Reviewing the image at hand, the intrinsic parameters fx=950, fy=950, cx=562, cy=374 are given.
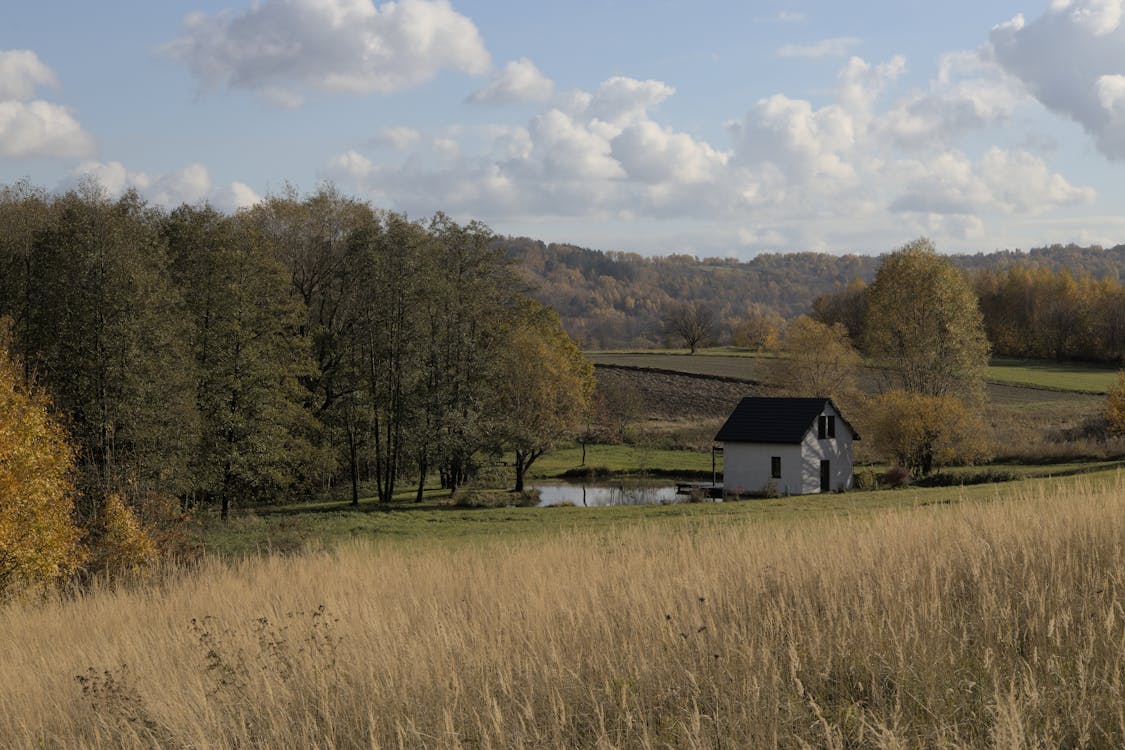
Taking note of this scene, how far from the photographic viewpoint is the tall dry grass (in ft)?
16.2

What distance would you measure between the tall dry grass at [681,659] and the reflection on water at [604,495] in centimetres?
3261

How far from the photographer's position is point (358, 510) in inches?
1548

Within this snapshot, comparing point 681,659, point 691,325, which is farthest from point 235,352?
point 691,325

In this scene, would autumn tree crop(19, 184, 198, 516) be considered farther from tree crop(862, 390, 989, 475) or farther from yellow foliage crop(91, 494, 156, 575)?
tree crop(862, 390, 989, 475)

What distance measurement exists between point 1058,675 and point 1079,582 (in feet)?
8.05

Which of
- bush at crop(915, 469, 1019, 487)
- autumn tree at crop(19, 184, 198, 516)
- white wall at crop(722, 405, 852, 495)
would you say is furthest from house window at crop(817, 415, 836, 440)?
autumn tree at crop(19, 184, 198, 516)

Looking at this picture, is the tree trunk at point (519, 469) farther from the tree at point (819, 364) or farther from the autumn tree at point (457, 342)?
the tree at point (819, 364)

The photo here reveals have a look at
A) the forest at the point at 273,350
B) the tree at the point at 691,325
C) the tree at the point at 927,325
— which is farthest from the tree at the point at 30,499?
the tree at the point at 691,325

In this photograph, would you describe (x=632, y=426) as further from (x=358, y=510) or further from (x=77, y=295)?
(x=77, y=295)

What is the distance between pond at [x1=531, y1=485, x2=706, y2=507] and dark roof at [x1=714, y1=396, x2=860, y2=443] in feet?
13.9

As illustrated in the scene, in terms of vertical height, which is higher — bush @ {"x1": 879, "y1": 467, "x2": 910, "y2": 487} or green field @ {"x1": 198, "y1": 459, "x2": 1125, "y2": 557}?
green field @ {"x1": 198, "y1": 459, "x2": 1125, "y2": 557}

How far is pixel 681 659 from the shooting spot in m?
6.01

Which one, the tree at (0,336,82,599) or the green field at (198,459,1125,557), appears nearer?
the tree at (0,336,82,599)

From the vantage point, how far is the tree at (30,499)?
2117 centimetres
